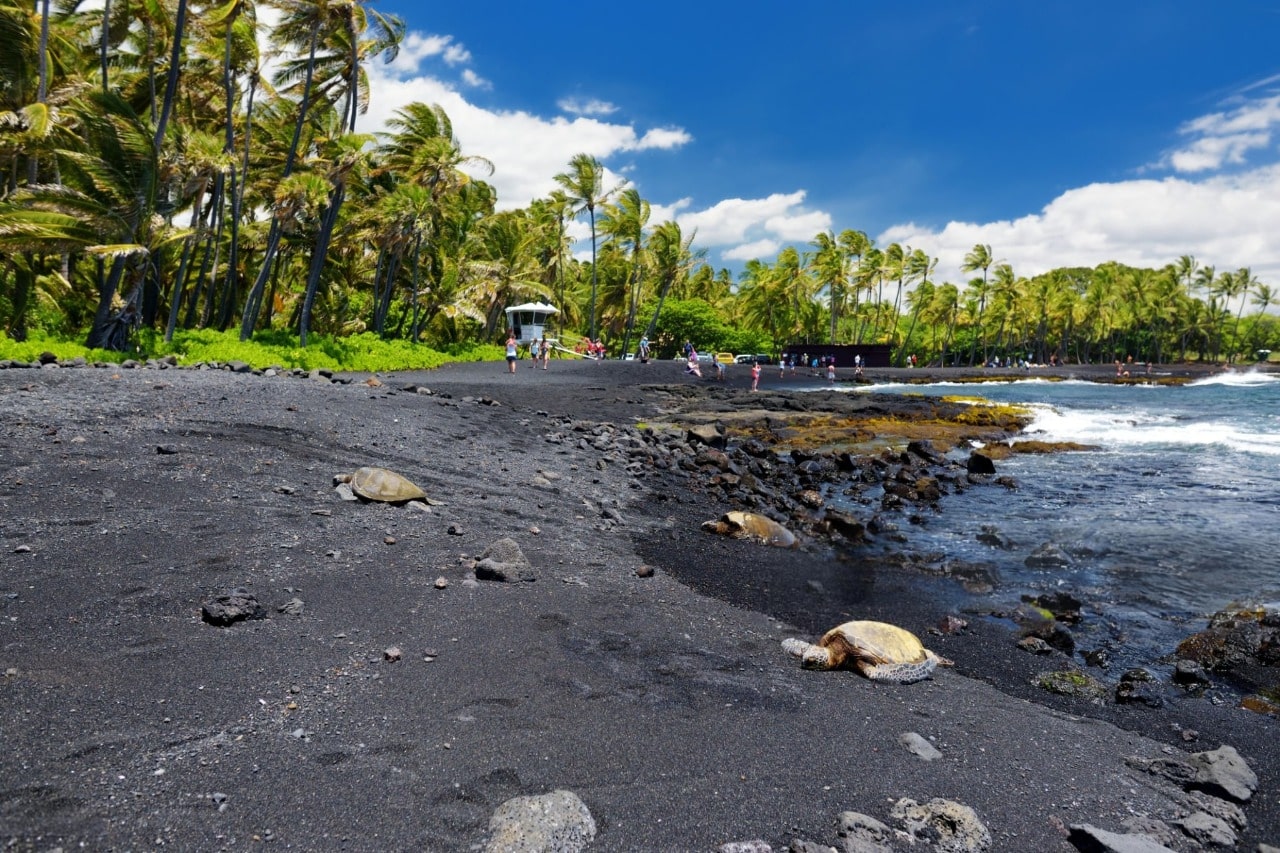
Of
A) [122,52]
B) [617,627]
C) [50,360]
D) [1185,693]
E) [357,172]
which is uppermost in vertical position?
[122,52]

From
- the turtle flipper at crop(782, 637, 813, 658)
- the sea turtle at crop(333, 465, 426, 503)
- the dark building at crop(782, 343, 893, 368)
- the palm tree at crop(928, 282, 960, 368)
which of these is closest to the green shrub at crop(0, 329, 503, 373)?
the sea turtle at crop(333, 465, 426, 503)

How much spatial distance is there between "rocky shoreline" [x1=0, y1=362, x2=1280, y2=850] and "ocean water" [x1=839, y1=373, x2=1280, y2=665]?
62.7 inches

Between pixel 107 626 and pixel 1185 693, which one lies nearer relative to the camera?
pixel 107 626

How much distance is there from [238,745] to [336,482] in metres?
4.66

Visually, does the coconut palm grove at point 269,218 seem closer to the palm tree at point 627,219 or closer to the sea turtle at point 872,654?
the palm tree at point 627,219

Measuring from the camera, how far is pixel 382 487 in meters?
7.17

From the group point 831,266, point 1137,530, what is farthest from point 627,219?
point 1137,530

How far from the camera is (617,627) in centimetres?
505

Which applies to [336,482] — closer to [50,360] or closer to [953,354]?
[50,360]

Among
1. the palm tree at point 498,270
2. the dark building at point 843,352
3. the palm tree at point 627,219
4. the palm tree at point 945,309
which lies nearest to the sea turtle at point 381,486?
the palm tree at point 498,270

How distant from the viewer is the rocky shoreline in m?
2.87

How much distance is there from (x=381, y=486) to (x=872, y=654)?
508cm

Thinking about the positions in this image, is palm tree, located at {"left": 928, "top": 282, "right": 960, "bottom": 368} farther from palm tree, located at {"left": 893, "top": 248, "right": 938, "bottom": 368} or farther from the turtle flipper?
the turtle flipper

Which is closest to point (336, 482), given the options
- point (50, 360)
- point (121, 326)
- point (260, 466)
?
point (260, 466)
